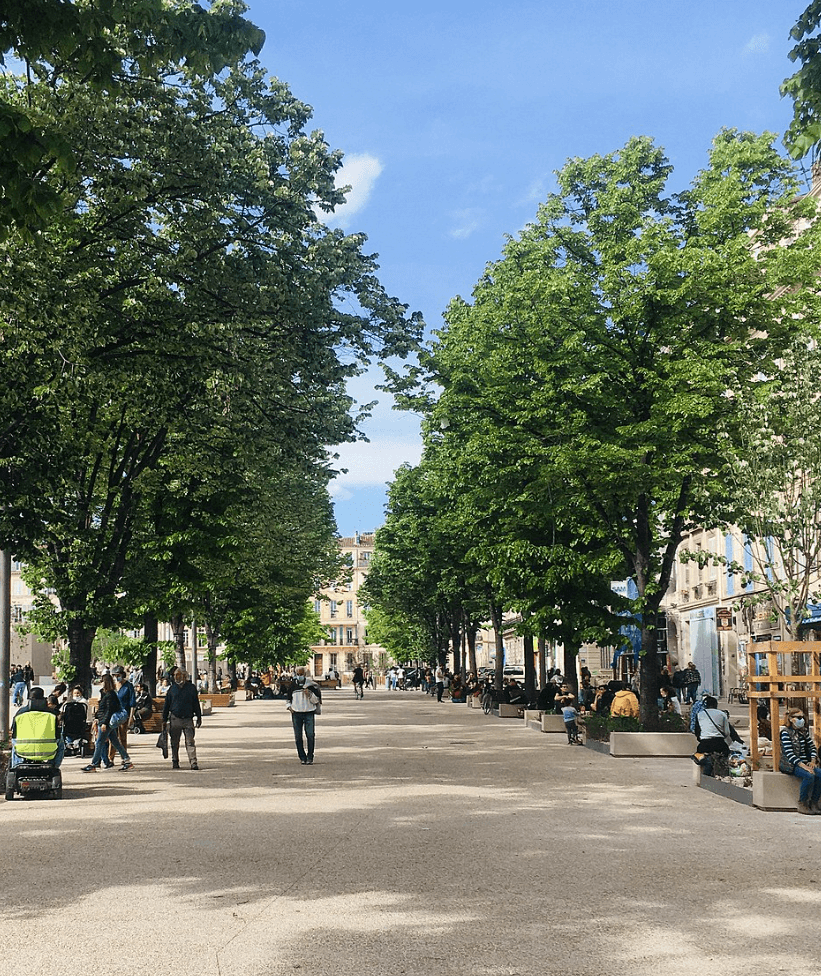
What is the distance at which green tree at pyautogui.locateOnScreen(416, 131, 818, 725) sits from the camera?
25.3 meters

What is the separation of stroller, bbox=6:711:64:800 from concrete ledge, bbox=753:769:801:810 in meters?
9.35

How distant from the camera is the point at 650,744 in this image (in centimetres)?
2458

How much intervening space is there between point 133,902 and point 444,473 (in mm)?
27630

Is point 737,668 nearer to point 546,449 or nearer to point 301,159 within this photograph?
point 546,449

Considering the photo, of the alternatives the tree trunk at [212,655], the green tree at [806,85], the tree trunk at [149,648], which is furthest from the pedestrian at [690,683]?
the green tree at [806,85]

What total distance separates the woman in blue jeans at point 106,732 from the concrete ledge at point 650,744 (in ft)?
29.9

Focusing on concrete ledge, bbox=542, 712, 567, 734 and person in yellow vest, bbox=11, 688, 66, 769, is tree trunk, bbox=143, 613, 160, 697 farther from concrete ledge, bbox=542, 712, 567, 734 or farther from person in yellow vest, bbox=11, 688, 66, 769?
person in yellow vest, bbox=11, 688, 66, 769

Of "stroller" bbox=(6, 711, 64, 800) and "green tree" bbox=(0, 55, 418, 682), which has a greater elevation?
"green tree" bbox=(0, 55, 418, 682)

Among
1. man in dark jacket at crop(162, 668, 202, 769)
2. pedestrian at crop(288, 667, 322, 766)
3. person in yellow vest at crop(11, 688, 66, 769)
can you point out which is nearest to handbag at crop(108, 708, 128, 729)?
man in dark jacket at crop(162, 668, 202, 769)

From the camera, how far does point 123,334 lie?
20641 mm

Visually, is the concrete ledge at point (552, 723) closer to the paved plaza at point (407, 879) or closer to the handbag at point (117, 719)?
the handbag at point (117, 719)

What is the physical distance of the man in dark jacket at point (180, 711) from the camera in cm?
2261

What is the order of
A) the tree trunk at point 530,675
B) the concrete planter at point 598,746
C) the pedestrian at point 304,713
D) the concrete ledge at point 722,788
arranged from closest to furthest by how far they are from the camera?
the concrete ledge at point 722,788, the pedestrian at point 304,713, the concrete planter at point 598,746, the tree trunk at point 530,675

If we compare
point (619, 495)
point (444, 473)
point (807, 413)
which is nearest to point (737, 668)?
point (444, 473)
